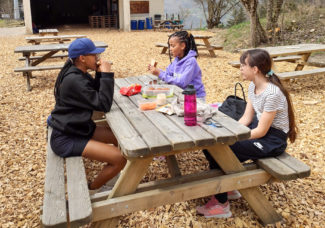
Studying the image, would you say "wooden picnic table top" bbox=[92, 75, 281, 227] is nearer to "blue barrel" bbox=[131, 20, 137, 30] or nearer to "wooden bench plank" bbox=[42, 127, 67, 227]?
"wooden bench plank" bbox=[42, 127, 67, 227]

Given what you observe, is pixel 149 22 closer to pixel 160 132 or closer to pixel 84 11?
pixel 84 11

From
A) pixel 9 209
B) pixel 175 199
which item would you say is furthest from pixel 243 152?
pixel 9 209

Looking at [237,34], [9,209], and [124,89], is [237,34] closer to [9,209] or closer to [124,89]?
[124,89]

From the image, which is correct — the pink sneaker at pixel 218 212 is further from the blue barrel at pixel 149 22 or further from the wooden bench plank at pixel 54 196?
the blue barrel at pixel 149 22

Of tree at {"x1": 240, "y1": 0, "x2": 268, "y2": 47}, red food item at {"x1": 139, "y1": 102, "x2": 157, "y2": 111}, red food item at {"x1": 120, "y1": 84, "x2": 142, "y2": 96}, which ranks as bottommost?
red food item at {"x1": 139, "y1": 102, "x2": 157, "y2": 111}

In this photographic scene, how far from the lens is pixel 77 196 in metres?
2.04

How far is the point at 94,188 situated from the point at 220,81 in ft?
16.2

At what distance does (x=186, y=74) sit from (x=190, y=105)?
4.41 feet

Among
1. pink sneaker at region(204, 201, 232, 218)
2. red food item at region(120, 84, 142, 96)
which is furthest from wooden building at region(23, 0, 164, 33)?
pink sneaker at region(204, 201, 232, 218)

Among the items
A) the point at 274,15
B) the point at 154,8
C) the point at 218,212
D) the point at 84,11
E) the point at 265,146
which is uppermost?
the point at 84,11

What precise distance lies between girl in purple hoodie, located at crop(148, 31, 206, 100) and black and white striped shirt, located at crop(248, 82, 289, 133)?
1044 mm

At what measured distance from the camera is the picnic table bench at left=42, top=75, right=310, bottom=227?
6.59 ft

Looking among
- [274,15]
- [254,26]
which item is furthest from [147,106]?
[274,15]

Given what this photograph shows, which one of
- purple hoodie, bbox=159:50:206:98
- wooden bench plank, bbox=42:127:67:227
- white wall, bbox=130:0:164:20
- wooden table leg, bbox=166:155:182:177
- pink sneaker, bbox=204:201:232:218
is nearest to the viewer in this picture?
wooden bench plank, bbox=42:127:67:227
